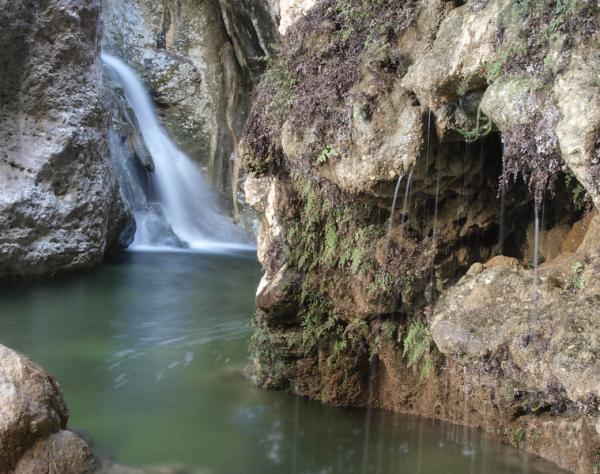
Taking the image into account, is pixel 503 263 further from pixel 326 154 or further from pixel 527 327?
pixel 326 154

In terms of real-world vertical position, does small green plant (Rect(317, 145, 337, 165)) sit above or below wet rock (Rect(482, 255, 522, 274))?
above

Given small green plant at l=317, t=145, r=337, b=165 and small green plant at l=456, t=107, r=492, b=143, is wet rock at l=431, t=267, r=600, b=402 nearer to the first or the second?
small green plant at l=456, t=107, r=492, b=143

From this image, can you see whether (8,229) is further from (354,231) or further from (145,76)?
(145,76)

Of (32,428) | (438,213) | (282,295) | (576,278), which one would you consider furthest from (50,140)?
(576,278)

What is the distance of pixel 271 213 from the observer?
23.9 ft

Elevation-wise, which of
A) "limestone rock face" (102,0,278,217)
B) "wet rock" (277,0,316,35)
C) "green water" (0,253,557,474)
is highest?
"limestone rock face" (102,0,278,217)

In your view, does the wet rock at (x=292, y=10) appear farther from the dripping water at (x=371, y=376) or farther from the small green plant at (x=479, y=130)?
the small green plant at (x=479, y=130)

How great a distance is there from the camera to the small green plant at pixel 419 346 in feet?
20.0

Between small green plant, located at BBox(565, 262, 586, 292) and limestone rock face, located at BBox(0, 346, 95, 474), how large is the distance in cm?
383

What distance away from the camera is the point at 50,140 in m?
13.5

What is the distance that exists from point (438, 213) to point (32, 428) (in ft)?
12.1

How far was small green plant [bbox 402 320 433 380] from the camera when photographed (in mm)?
6098

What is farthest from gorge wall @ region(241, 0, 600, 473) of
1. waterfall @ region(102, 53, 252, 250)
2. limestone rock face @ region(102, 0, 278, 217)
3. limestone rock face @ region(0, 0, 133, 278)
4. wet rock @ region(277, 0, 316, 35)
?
limestone rock face @ region(102, 0, 278, 217)

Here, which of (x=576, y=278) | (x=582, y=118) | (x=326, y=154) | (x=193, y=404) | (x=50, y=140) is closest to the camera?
(x=582, y=118)
